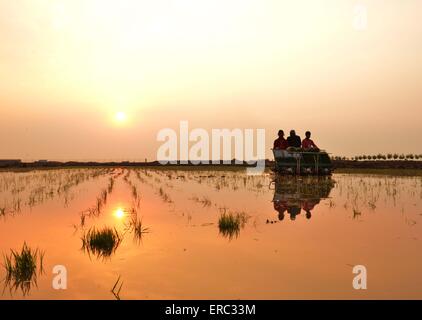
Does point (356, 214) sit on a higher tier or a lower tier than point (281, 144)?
lower

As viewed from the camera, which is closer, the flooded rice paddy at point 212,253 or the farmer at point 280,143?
the flooded rice paddy at point 212,253

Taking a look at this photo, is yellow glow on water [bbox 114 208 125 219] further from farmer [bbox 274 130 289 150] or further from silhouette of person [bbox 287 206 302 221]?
farmer [bbox 274 130 289 150]

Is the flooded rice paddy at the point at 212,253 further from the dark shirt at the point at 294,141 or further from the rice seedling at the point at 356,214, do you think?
the dark shirt at the point at 294,141

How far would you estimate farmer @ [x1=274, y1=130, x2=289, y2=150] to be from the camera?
1803cm

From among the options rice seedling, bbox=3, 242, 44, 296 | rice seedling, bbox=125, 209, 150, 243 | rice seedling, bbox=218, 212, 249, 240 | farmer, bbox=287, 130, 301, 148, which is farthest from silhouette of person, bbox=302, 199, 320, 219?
farmer, bbox=287, 130, 301, 148

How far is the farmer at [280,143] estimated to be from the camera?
1803 centimetres

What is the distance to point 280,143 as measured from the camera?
1819cm

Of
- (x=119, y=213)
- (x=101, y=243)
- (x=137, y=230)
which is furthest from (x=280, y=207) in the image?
(x=101, y=243)

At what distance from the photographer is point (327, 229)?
21.2ft

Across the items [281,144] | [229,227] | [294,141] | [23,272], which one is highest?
[294,141]

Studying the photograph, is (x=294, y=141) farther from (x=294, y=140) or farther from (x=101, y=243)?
(x=101, y=243)

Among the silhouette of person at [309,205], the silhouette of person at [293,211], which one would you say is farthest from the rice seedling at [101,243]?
the silhouette of person at [309,205]

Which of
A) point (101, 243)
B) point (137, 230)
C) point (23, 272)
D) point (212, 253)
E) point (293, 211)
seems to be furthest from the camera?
point (293, 211)
